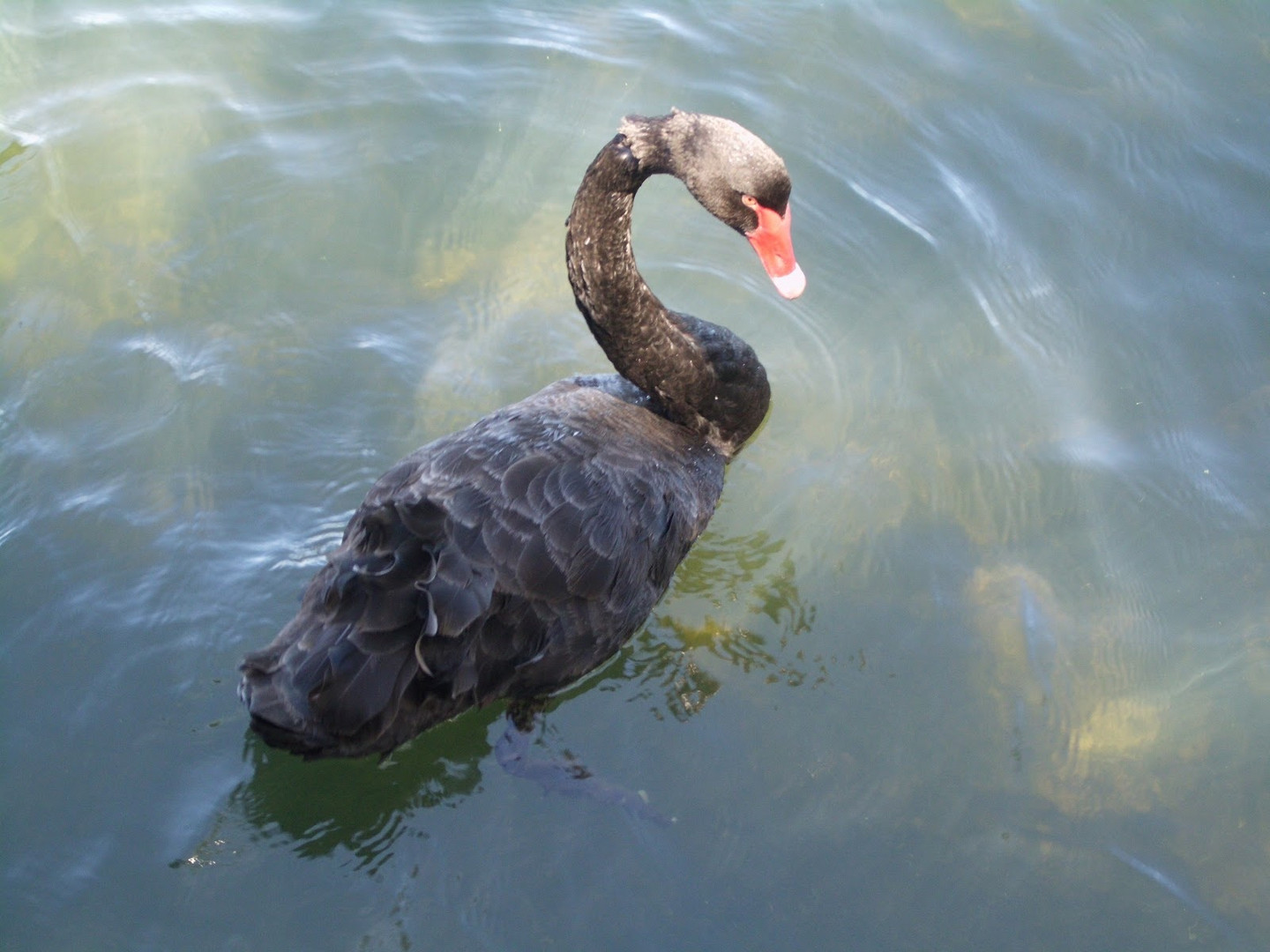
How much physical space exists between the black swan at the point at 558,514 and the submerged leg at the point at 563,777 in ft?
0.62

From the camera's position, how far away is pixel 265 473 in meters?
5.10

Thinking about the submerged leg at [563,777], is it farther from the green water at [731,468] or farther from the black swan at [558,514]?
the black swan at [558,514]

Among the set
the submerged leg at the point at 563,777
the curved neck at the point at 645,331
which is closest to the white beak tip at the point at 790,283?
the curved neck at the point at 645,331

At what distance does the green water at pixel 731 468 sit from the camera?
3.93m

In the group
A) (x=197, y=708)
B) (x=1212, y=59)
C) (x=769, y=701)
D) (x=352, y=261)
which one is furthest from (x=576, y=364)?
(x=1212, y=59)

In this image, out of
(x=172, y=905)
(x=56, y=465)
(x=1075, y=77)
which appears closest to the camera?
(x=172, y=905)

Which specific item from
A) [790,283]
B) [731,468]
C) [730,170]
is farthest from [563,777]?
[730,170]

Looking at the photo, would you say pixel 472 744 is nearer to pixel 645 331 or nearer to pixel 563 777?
pixel 563 777

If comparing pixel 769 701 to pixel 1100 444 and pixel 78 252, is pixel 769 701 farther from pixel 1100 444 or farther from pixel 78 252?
pixel 78 252

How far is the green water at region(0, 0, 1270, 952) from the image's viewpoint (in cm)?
393

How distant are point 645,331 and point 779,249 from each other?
2.41 feet

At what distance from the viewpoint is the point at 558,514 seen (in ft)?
13.5

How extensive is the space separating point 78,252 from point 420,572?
368 cm

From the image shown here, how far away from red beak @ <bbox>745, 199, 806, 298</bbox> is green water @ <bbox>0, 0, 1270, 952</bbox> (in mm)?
1083
